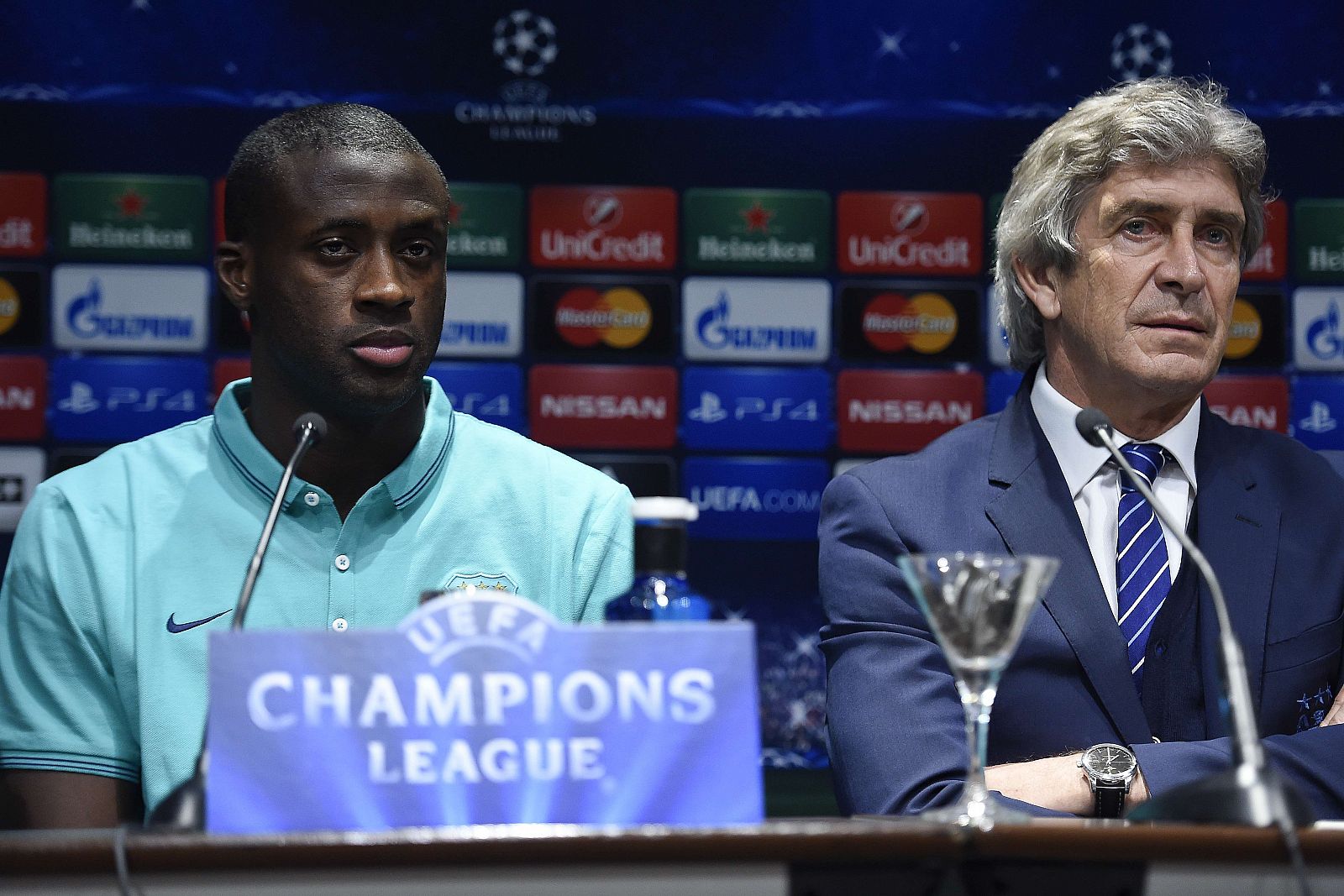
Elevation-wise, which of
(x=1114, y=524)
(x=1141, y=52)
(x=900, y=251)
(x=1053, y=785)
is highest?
(x=1141, y=52)

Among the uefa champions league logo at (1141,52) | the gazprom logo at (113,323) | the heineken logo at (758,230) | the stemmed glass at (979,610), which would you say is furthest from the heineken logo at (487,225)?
the stemmed glass at (979,610)

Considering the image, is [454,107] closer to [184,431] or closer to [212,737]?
[184,431]

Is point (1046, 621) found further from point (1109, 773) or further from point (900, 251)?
point (900, 251)

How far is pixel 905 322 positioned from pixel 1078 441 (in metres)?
1.46

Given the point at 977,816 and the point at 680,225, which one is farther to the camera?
the point at 680,225

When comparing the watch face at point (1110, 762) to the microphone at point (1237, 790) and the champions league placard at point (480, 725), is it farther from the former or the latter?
the champions league placard at point (480, 725)

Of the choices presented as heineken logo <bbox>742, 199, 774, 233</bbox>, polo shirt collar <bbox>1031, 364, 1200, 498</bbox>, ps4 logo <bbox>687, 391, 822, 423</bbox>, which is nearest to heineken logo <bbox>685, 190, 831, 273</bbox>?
heineken logo <bbox>742, 199, 774, 233</bbox>

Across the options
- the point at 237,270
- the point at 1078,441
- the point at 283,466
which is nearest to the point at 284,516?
the point at 283,466

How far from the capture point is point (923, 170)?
338cm

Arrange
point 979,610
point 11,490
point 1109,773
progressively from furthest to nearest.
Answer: point 11,490 < point 1109,773 < point 979,610

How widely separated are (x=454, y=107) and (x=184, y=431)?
1669 millimetres

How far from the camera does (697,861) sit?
98 cm

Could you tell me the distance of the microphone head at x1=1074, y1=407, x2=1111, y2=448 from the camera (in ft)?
4.62

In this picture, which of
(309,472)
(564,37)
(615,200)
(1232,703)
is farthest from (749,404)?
(1232,703)
